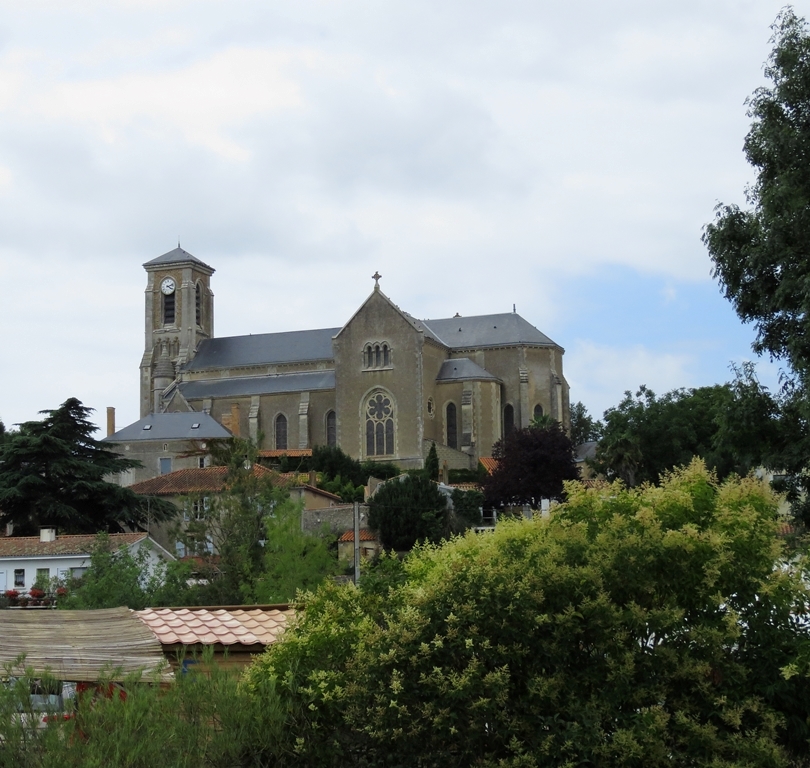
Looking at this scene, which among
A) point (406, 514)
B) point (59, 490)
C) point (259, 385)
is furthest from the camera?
point (259, 385)

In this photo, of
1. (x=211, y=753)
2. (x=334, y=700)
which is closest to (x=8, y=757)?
(x=211, y=753)

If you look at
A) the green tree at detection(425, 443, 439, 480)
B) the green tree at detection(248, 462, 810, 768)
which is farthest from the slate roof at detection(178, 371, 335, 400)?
the green tree at detection(248, 462, 810, 768)

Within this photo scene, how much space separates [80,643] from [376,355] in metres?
72.1

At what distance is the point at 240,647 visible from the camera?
1470 cm

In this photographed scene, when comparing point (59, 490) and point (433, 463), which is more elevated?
point (433, 463)

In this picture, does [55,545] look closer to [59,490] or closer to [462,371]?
[59,490]

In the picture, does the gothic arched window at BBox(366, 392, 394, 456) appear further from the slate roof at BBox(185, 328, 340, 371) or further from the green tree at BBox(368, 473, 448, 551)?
the green tree at BBox(368, 473, 448, 551)

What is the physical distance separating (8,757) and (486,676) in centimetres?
422

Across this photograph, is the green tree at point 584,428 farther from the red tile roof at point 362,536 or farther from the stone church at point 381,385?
the red tile roof at point 362,536

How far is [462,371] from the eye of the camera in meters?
86.9

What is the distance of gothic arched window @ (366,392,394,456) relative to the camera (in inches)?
3314

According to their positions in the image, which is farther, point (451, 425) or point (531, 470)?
point (451, 425)

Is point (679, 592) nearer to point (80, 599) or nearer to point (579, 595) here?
point (579, 595)

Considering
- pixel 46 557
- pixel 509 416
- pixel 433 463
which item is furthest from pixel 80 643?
pixel 509 416
